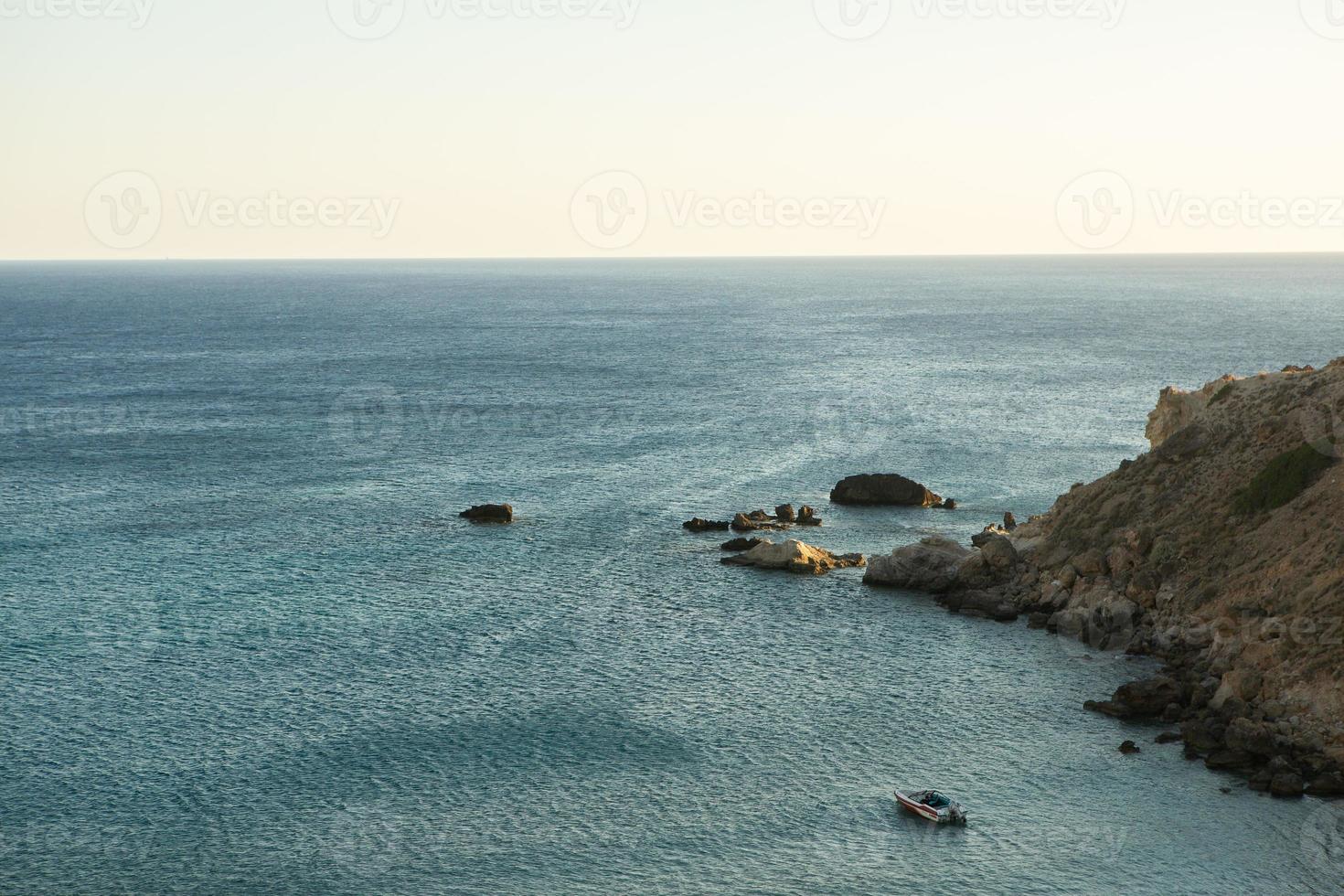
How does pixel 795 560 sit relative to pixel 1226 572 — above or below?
below

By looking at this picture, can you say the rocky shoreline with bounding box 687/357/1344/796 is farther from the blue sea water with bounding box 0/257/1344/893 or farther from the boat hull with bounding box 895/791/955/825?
the boat hull with bounding box 895/791/955/825

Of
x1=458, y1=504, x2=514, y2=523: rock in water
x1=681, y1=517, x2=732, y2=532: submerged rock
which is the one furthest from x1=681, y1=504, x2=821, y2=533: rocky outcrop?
x1=458, y1=504, x2=514, y2=523: rock in water

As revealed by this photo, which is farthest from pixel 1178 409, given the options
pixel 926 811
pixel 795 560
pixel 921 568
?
pixel 926 811

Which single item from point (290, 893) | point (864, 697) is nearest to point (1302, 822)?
point (864, 697)

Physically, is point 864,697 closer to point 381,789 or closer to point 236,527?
point 381,789

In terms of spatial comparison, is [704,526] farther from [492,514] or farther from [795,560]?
[492,514]

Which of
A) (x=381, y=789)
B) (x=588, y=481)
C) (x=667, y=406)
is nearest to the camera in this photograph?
(x=381, y=789)
